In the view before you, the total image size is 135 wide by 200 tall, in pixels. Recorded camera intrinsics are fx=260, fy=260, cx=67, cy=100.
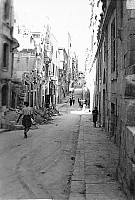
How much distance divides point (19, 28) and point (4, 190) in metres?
22.1

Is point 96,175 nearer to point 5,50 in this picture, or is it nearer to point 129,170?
point 129,170

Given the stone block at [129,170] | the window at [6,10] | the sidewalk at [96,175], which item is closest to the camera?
the stone block at [129,170]

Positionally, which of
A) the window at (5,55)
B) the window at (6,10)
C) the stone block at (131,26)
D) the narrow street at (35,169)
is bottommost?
the narrow street at (35,169)

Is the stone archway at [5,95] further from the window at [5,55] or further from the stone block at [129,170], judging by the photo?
the stone block at [129,170]

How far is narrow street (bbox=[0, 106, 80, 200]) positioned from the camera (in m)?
4.76

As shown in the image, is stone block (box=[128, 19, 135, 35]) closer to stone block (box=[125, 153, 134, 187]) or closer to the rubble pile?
stone block (box=[125, 153, 134, 187])

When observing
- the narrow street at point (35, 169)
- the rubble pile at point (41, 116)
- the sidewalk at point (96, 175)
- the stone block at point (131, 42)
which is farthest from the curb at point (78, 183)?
the rubble pile at point (41, 116)

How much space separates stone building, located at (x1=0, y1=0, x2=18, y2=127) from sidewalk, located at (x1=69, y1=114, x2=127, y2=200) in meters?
8.38

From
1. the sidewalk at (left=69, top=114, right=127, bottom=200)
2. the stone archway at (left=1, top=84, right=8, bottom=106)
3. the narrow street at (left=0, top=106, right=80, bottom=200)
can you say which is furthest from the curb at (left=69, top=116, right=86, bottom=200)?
the stone archway at (left=1, top=84, right=8, bottom=106)

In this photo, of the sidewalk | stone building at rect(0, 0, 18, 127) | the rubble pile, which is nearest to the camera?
the sidewalk

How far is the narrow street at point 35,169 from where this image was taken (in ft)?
15.6

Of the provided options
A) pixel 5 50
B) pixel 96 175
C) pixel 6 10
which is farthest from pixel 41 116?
pixel 96 175

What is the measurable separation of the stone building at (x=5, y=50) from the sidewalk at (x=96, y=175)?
8377 mm

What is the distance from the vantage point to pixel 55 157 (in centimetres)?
771
